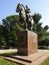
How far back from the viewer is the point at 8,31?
3872cm

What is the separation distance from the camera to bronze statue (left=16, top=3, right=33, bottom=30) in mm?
13189

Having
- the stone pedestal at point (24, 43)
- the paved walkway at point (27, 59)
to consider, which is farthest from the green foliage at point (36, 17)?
the paved walkway at point (27, 59)

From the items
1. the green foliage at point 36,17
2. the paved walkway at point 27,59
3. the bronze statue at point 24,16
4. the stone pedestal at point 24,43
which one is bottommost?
the paved walkway at point 27,59

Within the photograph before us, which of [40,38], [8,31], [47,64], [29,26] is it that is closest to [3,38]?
[8,31]

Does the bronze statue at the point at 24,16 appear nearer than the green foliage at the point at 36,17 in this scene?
Yes

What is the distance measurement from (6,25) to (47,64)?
30.3 metres

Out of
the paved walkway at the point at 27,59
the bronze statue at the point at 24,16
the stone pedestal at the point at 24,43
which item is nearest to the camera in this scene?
the paved walkway at the point at 27,59

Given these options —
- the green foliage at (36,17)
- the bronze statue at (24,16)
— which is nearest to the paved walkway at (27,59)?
the bronze statue at (24,16)

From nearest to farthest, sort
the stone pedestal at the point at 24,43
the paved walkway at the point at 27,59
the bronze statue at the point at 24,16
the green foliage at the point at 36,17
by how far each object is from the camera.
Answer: the paved walkway at the point at 27,59, the stone pedestal at the point at 24,43, the bronze statue at the point at 24,16, the green foliage at the point at 36,17

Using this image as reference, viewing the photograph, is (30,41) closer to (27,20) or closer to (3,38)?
(27,20)

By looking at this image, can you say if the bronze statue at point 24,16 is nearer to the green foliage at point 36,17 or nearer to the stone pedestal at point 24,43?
the stone pedestal at point 24,43

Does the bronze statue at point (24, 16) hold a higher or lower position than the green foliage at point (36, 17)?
lower

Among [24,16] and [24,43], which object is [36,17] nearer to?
[24,16]

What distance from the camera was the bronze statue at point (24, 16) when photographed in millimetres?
13189
